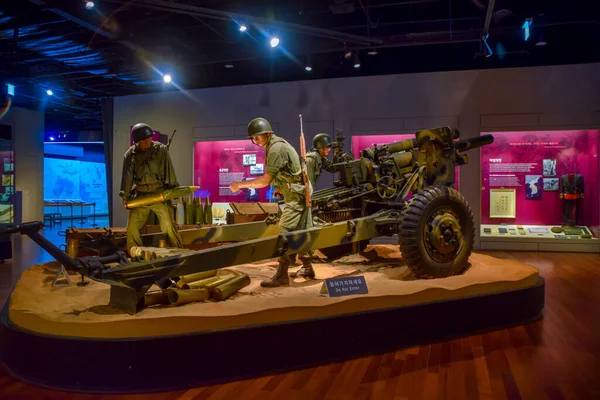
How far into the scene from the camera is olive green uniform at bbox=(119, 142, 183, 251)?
15.9ft

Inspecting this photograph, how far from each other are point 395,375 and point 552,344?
1.58 meters

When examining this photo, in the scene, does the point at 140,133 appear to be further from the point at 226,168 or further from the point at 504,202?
the point at 504,202

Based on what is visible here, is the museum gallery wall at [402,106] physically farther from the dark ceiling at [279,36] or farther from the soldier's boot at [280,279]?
the soldier's boot at [280,279]

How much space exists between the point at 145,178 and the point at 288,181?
1.48 meters

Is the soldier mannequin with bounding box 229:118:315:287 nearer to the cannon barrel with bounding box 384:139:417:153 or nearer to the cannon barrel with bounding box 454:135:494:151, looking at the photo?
the cannon barrel with bounding box 384:139:417:153

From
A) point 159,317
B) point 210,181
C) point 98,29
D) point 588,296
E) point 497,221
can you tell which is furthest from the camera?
point 210,181

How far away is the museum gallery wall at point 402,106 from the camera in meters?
9.14

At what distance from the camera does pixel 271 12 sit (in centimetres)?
850

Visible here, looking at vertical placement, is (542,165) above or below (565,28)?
below

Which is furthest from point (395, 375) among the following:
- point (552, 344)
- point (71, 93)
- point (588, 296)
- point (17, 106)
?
point (17, 106)

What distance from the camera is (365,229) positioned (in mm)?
4902

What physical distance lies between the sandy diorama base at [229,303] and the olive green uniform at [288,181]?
640mm

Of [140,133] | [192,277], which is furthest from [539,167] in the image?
[140,133]

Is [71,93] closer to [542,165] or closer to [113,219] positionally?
[113,219]
